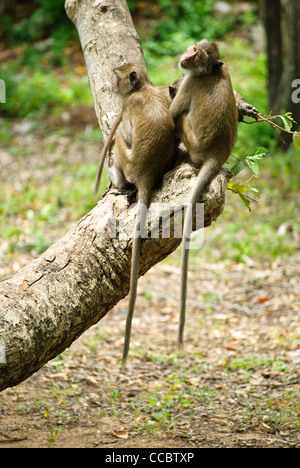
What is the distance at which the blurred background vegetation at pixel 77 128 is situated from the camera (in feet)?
22.6

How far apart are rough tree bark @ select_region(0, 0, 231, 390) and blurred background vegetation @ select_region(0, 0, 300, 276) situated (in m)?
2.57

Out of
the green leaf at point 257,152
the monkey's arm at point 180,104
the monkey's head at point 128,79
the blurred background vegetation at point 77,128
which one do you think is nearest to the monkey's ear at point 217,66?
the monkey's arm at point 180,104

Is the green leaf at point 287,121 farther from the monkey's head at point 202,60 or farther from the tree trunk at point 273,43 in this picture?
the tree trunk at point 273,43

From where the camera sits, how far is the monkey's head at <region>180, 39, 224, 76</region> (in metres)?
3.38

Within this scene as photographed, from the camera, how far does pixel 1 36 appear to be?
13.7 metres

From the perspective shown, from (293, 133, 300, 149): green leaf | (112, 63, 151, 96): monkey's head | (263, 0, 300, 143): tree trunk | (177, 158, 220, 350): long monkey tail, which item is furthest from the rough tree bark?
(263, 0, 300, 143): tree trunk

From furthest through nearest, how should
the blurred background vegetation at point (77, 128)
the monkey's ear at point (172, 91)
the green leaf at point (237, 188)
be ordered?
the blurred background vegetation at point (77, 128), the monkey's ear at point (172, 91), the green leaf at point (237, 188)

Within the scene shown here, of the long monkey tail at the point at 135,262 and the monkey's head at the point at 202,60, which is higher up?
the monkey's head at the point at 202,60

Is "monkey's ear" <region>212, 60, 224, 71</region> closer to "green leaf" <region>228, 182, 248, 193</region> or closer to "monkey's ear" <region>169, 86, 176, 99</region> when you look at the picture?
"monkey's ear" <region>169, 86, 176, 99</region>

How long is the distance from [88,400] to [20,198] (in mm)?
4287

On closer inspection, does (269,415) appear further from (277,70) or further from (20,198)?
(277,70)

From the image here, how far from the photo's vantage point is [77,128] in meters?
10.2

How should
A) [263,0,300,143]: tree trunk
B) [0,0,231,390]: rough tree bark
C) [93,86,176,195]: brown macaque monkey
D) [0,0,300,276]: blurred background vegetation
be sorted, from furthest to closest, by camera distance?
[263,0,300,143]: tree trunk → [0,0,300,276]: blurred background vegetation → [93,86,176,195]: brown macaque monkey → [0,0,231,390]: rough tree bark

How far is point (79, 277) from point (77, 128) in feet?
24.5
